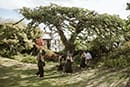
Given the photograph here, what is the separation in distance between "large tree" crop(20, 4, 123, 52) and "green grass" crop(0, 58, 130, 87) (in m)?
3.57

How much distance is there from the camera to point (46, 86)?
752 inches

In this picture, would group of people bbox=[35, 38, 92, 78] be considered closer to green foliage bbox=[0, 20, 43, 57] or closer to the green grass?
the green grass

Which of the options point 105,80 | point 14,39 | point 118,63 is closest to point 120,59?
point 118,63

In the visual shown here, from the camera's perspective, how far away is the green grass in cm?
1872

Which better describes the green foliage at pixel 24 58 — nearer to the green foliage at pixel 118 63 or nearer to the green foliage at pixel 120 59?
the green foliage at pixel 120 59

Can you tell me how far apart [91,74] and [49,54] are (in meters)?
10.5

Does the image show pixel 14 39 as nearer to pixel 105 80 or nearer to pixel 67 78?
pixel 67 78

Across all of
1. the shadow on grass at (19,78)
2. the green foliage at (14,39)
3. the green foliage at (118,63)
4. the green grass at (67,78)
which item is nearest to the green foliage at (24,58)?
the green foliage at (14,39)

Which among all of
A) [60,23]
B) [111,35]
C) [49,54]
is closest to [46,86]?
[60,23]

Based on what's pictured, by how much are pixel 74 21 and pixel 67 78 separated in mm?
5932

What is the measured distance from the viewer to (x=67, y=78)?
2077 cm

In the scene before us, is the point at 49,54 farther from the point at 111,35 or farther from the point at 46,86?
the point at 46,86

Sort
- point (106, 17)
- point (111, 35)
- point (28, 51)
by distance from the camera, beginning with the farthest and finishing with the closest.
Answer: point (28, 51) < point (111, 35) < point (106, 17)

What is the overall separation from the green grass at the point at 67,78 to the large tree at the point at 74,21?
3566mm
